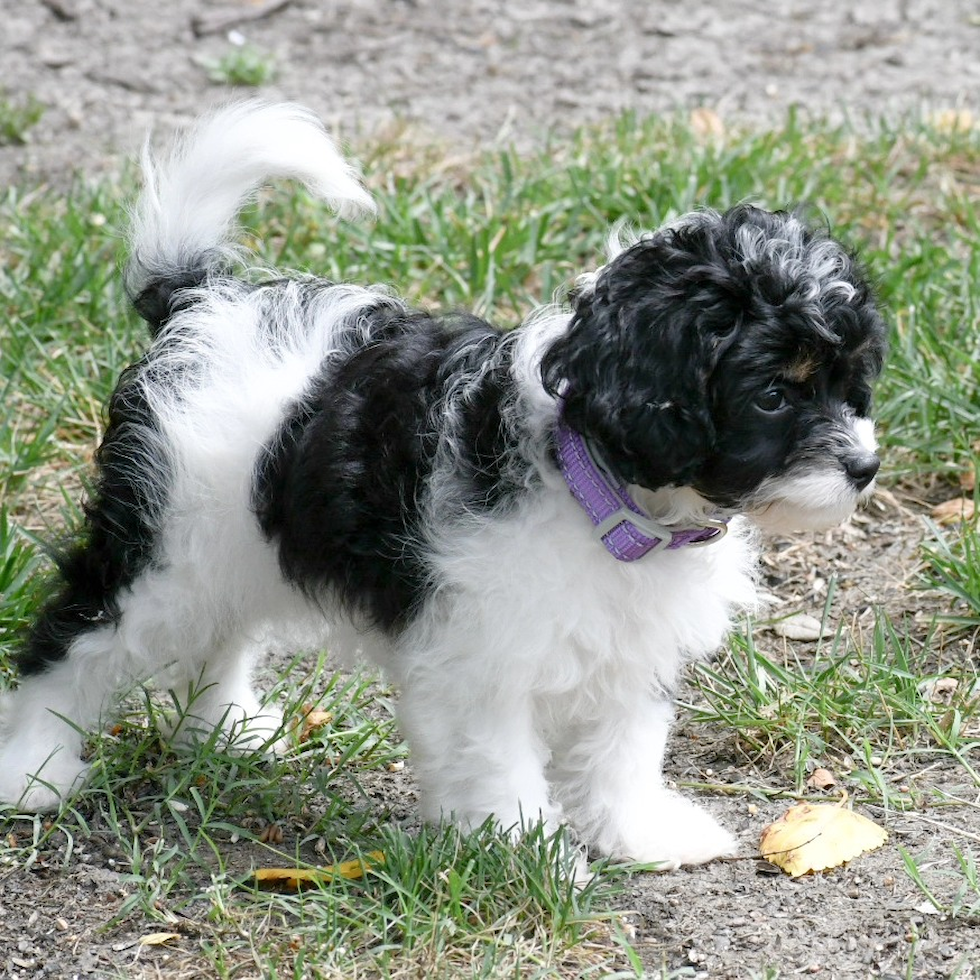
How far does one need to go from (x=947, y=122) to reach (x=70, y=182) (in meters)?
3.96

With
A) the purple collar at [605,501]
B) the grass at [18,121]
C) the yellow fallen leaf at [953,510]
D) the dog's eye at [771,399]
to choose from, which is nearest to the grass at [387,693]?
the yellow fallen leaf at [953,510]

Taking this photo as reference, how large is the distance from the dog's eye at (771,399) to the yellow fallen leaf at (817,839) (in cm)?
117

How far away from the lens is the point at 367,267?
5.82 metres

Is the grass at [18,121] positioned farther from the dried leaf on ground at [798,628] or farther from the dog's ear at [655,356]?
the dog's ear at [655,356]

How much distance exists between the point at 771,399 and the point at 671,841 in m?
1.18

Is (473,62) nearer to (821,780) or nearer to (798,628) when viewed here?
(798,628)

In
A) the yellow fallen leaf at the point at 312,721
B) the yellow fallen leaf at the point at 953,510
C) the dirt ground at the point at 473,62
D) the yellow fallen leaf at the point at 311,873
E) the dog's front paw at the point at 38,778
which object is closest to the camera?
the yellow fallen leaf at the point at 311,873

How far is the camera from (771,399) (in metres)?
2.96

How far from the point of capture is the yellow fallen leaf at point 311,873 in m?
3.38

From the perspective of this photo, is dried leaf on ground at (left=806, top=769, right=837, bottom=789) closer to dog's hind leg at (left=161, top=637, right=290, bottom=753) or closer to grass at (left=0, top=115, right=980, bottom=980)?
grass at (left=0, top=115, right=980, bottom=980)

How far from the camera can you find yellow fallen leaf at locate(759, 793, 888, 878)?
11.6 ft

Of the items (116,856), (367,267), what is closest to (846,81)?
(367,267)

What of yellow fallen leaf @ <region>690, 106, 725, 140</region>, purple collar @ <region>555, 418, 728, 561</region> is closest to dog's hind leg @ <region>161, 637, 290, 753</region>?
purple collar @ <region>555, 418, 728, 561</region>

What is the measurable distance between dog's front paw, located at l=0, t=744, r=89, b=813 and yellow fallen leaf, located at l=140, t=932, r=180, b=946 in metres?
0.58
